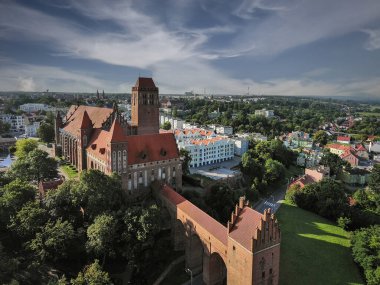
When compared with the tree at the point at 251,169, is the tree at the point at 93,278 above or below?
below

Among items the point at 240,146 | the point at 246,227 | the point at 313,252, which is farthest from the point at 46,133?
the point at 313,252

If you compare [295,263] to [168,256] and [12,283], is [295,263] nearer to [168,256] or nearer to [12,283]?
[168,256]

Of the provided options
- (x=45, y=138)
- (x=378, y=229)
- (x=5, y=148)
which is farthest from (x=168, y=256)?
(x=5, y=148)

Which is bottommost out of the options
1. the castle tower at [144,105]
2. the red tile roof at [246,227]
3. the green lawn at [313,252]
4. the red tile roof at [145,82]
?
the green lawn at [313,252]

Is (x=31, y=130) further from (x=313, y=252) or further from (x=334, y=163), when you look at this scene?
(x=313, y=252)

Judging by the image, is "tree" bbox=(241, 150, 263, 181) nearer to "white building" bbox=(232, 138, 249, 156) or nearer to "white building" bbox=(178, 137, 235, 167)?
"white building" bbox=(178, 137, 235, 167)

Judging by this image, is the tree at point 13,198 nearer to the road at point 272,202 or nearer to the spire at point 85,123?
the spire at point 85,123

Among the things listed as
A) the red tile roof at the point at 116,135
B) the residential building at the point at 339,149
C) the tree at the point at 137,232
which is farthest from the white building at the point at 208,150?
the residential building at the point at 339,149

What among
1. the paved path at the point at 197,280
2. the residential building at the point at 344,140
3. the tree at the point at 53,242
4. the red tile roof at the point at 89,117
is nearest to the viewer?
the tree at the point at 53,242
